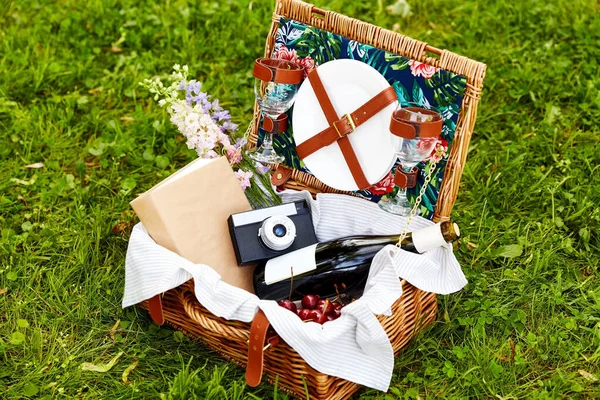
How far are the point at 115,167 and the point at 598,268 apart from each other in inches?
73.0

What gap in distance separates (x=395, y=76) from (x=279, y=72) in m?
0.36

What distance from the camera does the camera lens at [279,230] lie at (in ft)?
7.35

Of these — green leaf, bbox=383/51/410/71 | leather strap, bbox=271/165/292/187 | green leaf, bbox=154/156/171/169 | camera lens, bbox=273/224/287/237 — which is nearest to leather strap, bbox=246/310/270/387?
camera lens, bbox=273/224/287/237

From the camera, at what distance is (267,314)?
1831 mm

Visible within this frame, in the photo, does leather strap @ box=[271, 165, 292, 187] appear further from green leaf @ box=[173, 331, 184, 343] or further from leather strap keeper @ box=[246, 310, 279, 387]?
leather strap keeper @ box=[246, 310, 279, 387]

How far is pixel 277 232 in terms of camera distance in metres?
2.24

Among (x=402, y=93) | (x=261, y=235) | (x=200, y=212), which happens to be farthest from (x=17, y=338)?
(x=402, y=93)

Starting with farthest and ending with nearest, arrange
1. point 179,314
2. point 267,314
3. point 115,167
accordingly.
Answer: point 115,167, point 179,314, point 267,314

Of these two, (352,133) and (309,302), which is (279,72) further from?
(309,302)

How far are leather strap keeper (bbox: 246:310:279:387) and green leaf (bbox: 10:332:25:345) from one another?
0.76 m

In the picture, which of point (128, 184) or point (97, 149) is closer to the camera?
point (128, 184)

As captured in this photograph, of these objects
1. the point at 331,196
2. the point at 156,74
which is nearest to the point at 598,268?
the point at 331,196

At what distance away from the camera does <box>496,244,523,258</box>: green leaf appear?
8.29 ft

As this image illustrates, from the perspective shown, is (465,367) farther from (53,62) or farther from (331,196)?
(53,62)
